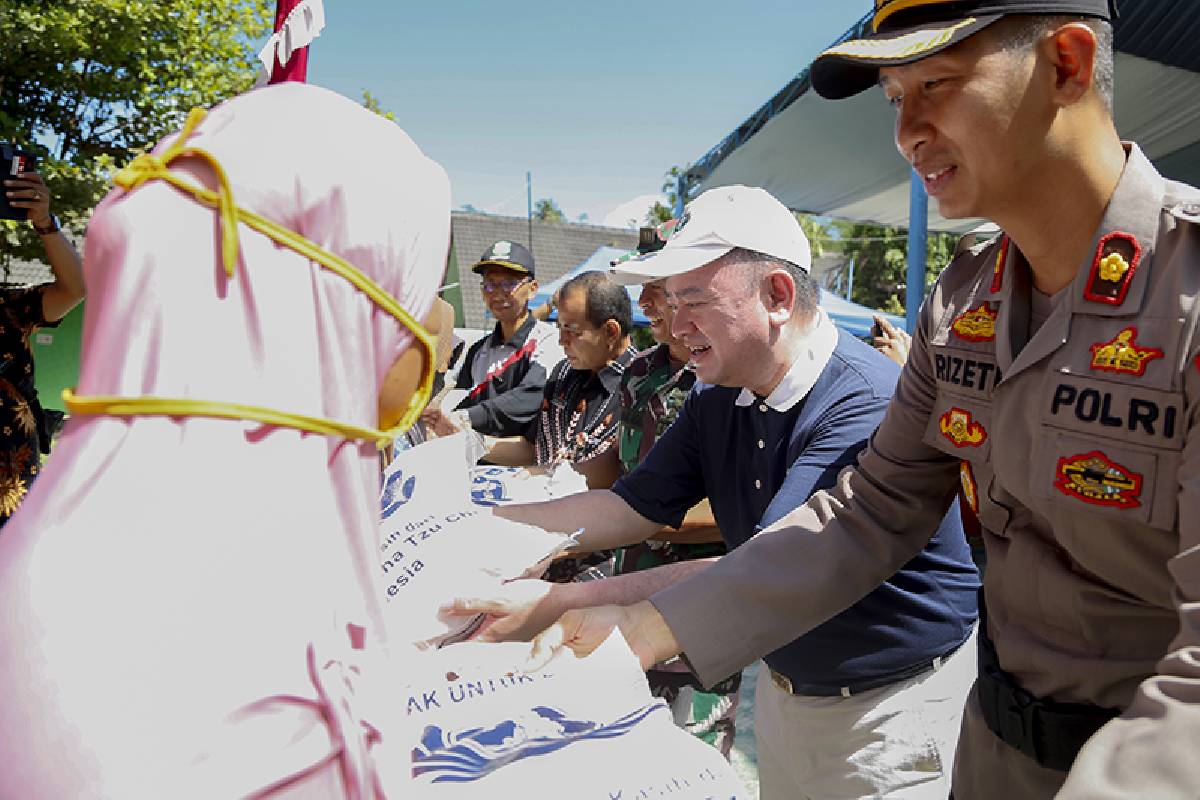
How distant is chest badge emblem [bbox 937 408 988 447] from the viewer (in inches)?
56.9

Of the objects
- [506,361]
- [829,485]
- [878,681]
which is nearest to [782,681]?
[878,681]

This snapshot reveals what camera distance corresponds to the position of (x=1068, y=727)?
4.34 feet

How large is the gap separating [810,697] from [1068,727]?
35.4 inches

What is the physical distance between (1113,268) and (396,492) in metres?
1.20

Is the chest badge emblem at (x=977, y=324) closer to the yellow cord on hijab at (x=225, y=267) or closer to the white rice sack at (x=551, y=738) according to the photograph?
the white rice sack at (x=551, y=738)

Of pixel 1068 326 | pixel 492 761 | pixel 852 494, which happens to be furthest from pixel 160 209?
pixel 852 494

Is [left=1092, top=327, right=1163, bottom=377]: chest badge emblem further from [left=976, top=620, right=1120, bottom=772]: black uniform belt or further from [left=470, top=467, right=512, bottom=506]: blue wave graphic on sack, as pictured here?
[left=470, top=467, right=512, bottom=506]: blue wave graphic on sack

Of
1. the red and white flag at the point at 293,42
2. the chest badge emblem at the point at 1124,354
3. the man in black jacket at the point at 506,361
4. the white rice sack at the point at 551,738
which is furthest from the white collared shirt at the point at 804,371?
the man in black jacket at the point at 506,361

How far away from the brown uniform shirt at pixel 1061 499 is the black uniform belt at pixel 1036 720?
0.08ft

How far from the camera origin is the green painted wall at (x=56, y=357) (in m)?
4.39

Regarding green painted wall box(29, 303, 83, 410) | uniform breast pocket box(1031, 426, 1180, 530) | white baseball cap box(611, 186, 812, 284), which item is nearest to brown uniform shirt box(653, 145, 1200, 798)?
uniform breast pocket box(1031, 426, 1180, 530)

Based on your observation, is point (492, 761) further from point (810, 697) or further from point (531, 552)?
point (810, 697)

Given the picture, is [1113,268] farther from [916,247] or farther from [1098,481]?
[916,247]

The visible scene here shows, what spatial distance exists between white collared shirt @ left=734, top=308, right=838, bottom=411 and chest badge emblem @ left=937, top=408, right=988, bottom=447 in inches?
22.4
